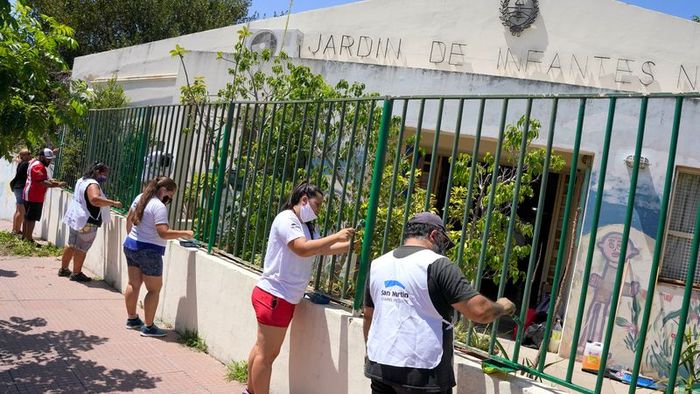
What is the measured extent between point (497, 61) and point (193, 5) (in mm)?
16952

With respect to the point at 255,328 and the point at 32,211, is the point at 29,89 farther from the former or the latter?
the point at 32,211

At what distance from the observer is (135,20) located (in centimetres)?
2416

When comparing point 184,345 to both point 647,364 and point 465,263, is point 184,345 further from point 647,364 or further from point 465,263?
point 647,364

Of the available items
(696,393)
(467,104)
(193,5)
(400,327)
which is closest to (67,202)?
(467,104)

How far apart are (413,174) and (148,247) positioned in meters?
3.17

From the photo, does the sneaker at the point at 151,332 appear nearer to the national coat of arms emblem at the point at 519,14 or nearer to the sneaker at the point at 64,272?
the sneaker at the point at 64,272

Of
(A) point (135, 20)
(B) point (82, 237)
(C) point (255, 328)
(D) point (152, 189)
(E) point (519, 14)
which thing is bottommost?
(C) point (255, 328)

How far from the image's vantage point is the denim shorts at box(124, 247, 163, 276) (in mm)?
5820

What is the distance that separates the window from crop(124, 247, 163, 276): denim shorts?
629cm

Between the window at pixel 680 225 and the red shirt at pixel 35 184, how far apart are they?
9.47 metres

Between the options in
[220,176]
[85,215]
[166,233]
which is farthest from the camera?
[85,215]

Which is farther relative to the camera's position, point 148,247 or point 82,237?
point 82,237

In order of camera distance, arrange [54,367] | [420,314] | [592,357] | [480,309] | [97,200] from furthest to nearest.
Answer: [97,200] < [54,367] < [592,357] < [420,314] < [480,309]

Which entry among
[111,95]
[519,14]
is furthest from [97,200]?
[111,95]
